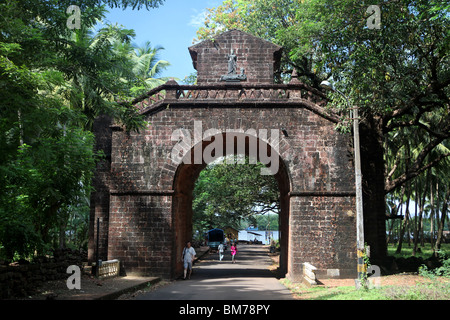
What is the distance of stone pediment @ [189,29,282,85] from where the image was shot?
19234mm

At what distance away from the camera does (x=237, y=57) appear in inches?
764

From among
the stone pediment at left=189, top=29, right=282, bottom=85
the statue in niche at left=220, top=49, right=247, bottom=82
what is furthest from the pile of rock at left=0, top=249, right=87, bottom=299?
the stone pediment at left=189, top=29, right=282, bottom=85

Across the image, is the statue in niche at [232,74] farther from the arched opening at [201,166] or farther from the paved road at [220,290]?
the paved road at [220,290]

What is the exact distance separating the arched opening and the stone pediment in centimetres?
297

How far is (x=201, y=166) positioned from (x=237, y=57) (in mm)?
5517

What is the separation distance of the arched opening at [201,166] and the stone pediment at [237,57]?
297 cm

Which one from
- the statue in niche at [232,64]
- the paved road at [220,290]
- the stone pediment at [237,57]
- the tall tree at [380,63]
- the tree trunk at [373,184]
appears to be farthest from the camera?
the stone pediment at [237,57]

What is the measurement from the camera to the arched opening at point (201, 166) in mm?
16703

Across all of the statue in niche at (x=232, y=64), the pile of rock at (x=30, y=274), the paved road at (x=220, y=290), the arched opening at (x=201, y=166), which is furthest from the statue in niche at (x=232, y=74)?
the pile of rock at (x=30, y=274)

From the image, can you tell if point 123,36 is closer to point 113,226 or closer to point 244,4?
point 113,226

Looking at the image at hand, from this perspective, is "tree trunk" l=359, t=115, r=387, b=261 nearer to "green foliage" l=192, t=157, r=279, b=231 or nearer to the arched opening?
the arched opening

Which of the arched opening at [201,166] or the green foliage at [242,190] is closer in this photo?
the arched opening at [201,166]

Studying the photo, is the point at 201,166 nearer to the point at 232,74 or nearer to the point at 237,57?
the point at 232,74

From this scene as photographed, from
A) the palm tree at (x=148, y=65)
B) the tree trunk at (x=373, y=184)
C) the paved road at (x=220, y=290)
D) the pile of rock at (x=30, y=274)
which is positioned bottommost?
the paved road at (x=220, y=290)
